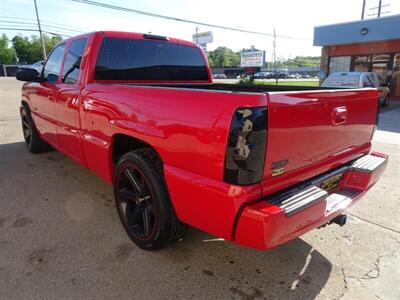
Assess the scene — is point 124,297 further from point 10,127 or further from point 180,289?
point 10,127

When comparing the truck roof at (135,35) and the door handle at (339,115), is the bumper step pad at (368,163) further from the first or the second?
the truck roof at (135,35)

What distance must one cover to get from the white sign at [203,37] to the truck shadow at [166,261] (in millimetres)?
44998

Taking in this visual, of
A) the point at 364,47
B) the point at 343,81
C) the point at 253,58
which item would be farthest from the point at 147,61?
the point at 253,58

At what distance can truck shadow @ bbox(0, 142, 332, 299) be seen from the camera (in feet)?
7.59

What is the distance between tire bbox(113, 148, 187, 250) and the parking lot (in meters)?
0.18

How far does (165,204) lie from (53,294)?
40.6 inches

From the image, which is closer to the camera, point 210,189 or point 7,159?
point 210,189

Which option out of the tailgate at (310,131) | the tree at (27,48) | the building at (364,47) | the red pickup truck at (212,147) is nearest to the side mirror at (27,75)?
the red pickup truck at (212,147)

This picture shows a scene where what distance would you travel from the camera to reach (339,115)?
2297mm

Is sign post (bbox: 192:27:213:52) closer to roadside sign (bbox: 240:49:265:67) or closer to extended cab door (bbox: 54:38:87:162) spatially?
roadside sign (bbox: 240:49:265:67)

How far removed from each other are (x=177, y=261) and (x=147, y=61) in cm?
242

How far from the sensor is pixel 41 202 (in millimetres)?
3748

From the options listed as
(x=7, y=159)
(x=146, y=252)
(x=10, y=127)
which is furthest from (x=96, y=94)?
(x=10, y=127)

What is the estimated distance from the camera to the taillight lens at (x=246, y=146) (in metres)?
1.74
